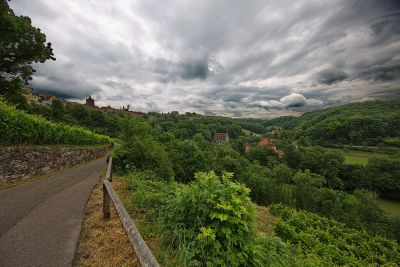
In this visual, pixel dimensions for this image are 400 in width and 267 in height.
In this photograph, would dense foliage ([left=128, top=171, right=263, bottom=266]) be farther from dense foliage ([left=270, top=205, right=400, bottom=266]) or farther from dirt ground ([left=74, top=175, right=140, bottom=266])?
dense foliage ([left=270, top=205, right=400, bottom=266])

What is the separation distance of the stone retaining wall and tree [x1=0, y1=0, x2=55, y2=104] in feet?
19.8

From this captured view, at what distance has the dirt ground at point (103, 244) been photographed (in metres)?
3.25

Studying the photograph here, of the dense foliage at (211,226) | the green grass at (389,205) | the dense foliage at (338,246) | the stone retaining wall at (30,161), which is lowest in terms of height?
the green grass at (389,205)

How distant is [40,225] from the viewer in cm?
447

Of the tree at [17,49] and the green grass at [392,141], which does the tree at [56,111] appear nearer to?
the tree at [17,49]

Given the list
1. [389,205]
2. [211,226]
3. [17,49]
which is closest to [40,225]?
[211,226]

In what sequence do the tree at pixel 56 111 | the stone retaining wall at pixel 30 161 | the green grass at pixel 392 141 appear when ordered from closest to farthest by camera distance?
the stone retaining wall at pixel 30 161 < the tree at pixel 56 111 < the green grass at pixel 392 141

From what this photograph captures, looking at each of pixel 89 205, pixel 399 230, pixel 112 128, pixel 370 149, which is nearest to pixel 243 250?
pixel 89 205

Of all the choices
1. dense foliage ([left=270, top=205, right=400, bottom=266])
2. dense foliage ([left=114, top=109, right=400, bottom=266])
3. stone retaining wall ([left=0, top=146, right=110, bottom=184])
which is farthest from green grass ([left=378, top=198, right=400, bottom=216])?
stone retaining wall ([left=0, top=146, right=110, bottom=184])

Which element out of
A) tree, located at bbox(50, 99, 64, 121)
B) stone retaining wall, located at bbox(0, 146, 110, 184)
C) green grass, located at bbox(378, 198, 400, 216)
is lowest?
green grass, located at bbox(378, 198, 400, 216)

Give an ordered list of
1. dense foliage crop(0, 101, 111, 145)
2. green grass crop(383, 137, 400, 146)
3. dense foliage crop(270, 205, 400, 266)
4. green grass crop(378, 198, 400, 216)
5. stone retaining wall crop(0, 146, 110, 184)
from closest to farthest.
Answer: stone retaining wall crop(0, 146, 110, 184), dense foliage crop(0, 101, 111, 145), dense foliage crop(270, 205, 400, 266), green grass crop(378, 198, 400, 216), green grass crop(383, 137, 400, 146)

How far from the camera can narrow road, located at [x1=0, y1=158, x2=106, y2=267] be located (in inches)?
129

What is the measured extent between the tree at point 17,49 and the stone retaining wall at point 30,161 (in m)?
6.02

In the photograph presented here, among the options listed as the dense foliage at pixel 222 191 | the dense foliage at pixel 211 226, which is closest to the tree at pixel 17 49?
the dense foliage at pixel 222 191
